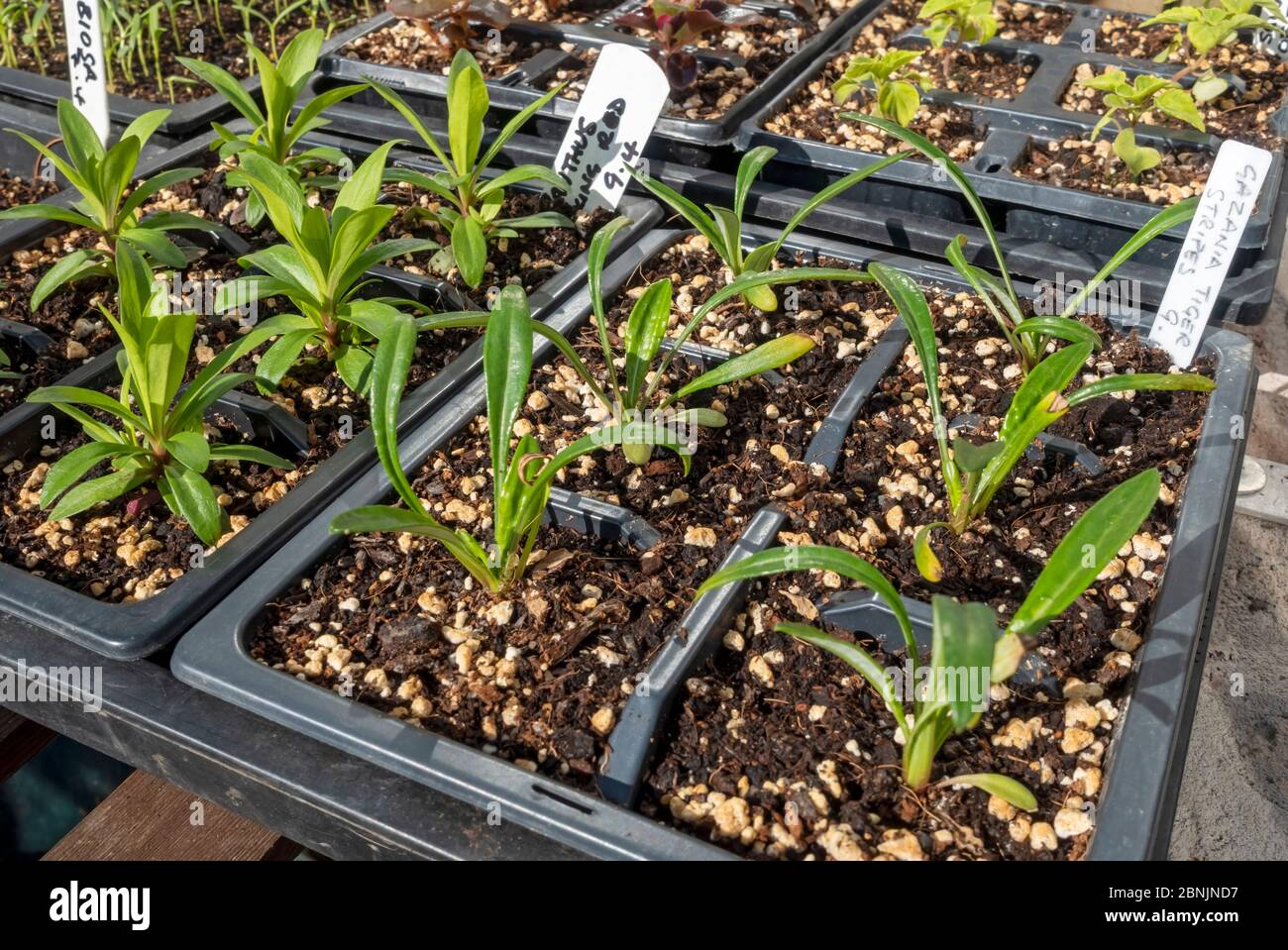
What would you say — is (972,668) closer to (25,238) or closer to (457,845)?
(457,845)

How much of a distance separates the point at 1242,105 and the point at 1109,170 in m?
0.39

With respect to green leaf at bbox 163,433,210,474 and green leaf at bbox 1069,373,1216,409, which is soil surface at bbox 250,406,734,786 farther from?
green leaf at bbox 1069,373,1216,409

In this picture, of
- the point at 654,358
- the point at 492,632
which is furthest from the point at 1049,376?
the point at 492,632

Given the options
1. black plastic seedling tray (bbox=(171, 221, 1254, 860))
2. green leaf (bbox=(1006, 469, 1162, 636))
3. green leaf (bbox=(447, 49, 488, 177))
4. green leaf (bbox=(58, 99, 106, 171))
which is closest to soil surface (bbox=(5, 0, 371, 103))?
green leaf (bbox=(58, 99, 106, 171))

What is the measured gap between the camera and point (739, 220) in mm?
1458

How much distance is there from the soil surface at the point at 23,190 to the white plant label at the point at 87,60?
0.90 ft

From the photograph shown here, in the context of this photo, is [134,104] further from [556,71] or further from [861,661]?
[861,661]

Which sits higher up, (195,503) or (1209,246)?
(1209,246)

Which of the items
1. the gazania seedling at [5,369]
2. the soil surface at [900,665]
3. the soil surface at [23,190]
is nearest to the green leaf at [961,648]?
the soil surface at [900,665]

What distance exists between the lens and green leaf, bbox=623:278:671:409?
126 cm

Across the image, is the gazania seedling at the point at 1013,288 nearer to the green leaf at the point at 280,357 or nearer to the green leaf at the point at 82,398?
the green leaf at the point at 280,357

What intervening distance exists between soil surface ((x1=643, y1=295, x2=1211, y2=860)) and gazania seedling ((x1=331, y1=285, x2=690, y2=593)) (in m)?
0.23

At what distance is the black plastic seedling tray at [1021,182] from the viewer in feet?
4.96
